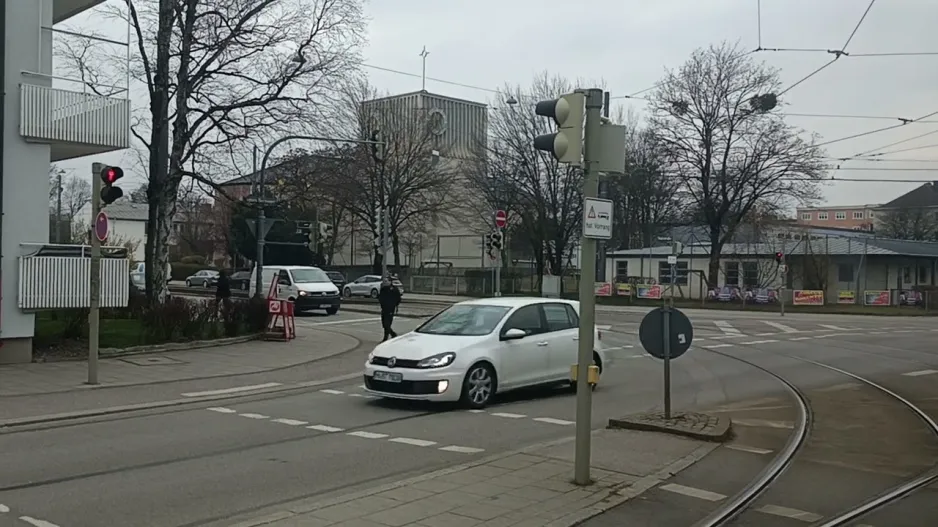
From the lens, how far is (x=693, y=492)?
7395mm

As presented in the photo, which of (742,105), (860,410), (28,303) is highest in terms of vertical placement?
(742,105)

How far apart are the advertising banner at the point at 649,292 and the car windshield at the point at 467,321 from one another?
41.9 metres

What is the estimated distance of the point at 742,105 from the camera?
50094 mm

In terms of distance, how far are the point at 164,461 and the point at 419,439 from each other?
108 inches

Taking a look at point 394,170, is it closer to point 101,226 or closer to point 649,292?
point 649,292

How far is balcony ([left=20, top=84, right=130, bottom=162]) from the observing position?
53.0ft

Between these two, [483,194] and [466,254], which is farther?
[466,254]

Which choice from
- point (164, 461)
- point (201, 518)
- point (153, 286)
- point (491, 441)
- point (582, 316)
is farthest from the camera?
point (153, 286)

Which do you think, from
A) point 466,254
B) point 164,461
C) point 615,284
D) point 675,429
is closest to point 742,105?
point 615,284

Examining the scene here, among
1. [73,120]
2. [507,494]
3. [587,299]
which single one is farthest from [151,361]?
[587,299]

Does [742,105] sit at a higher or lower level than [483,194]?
higher

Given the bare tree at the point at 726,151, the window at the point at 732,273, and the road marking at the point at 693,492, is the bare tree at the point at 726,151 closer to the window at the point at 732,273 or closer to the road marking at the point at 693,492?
the window at the point at 732,273

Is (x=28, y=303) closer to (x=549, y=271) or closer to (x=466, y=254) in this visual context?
(x=549, y=271)

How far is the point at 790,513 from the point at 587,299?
7.58 feet
